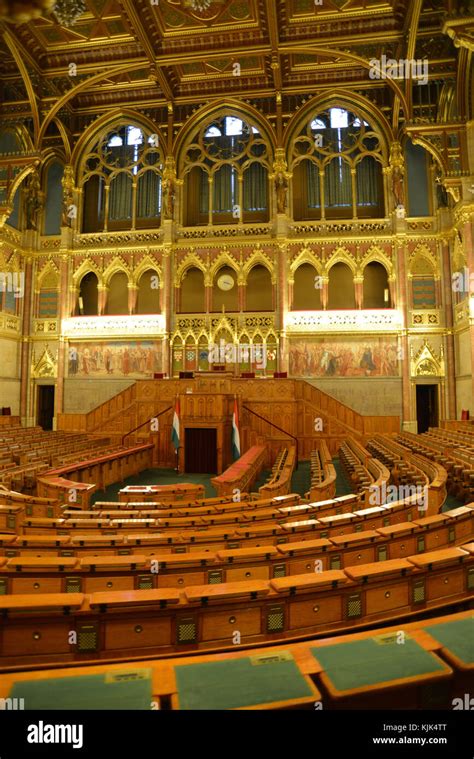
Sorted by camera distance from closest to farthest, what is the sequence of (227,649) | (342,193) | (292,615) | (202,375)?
(227,649) → (292,615) → (202,375) → (342,193)

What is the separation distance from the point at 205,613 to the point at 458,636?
1.43m

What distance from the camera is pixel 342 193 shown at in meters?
21.3

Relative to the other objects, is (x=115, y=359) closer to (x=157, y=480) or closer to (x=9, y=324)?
(x=9, y=324)

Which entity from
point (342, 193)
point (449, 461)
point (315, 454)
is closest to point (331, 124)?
point (342, 193)

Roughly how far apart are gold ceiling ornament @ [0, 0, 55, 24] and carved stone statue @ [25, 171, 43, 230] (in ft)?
76.0

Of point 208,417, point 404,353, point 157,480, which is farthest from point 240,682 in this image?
point 404,353

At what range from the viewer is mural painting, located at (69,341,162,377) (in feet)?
68.2

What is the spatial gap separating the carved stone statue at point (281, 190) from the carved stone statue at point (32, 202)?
36.3ft

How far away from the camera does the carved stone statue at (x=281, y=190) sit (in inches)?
810

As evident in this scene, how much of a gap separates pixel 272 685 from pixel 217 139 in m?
23.7

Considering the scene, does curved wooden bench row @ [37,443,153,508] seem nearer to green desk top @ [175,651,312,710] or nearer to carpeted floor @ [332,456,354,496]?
carpeted floor @ [332,456,354,496]

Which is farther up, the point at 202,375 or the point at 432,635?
the point at 202,375

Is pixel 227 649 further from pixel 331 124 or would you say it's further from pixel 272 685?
pixel 331 124

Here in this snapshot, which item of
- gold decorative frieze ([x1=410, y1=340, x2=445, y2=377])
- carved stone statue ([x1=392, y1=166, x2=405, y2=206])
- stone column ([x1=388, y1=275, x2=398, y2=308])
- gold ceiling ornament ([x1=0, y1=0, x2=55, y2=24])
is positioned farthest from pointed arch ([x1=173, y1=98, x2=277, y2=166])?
gold ceiling ornament ([x1=0, y1=0, x2=55, y2=24])
